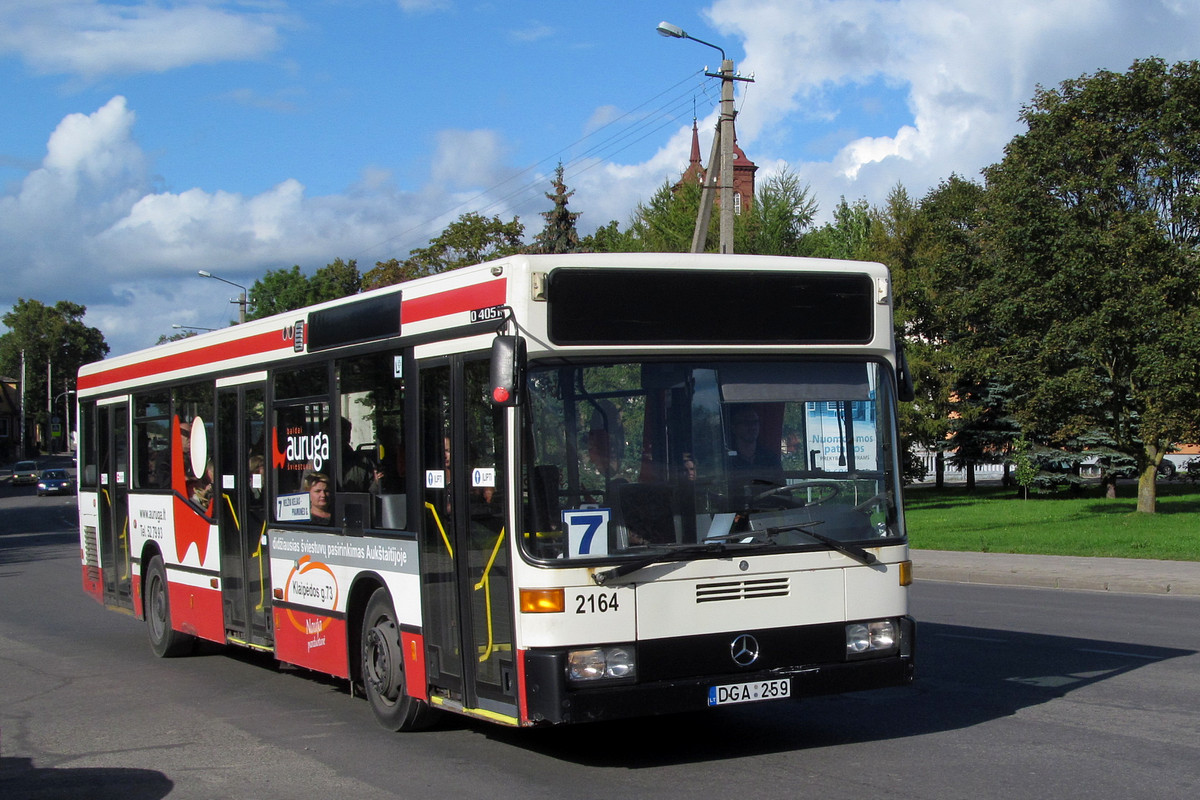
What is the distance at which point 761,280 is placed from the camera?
7.36 m

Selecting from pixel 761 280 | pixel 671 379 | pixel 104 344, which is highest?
pixel 104 344

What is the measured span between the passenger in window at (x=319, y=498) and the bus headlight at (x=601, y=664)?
3053mm

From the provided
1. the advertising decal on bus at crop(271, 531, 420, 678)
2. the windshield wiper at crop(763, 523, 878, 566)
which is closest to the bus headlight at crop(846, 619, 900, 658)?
the windshield wiper at crop(763, 523, 878, 566)

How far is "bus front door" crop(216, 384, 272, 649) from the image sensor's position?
33.7 ft

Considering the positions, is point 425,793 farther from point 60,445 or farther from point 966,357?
point 60,445

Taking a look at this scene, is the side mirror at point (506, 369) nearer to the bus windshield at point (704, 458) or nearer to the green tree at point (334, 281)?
the bus windshield at point (704, 458)

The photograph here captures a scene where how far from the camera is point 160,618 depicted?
496 inches

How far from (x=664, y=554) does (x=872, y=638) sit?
4.62 feet

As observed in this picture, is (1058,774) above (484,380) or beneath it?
beneath

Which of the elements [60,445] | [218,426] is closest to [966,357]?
[218,426]

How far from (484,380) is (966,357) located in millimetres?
35797

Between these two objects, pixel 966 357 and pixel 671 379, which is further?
pixel 966 357

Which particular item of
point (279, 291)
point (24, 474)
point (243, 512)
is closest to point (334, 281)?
point (279, 291)

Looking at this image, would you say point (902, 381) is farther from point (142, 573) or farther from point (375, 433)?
point (142, 573)
